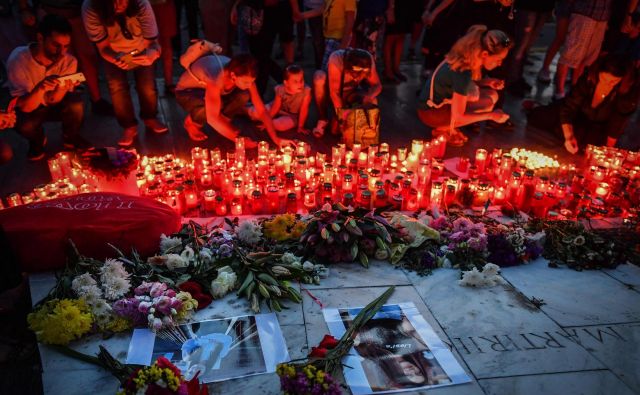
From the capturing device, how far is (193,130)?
192 inches

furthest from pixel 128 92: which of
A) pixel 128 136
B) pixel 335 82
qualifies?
pixel 335 82

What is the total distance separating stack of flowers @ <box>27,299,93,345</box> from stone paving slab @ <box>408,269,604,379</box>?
5.81 feet

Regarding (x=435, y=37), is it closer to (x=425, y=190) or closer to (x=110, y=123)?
(x=425, y=190)

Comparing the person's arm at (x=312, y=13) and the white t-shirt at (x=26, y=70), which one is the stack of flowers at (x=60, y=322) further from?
the person's arm at (x=312, y=13)

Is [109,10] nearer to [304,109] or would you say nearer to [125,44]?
[125,44]

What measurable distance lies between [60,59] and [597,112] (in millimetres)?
4980

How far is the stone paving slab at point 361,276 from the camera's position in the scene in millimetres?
2816

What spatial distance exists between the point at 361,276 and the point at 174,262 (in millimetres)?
1087

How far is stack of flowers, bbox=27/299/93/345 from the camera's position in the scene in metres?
2.24

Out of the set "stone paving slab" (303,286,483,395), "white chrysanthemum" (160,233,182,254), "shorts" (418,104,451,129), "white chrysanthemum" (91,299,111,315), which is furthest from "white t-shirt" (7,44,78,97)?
"shorts" (418,104,451,129)

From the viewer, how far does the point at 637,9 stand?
5.79 meters

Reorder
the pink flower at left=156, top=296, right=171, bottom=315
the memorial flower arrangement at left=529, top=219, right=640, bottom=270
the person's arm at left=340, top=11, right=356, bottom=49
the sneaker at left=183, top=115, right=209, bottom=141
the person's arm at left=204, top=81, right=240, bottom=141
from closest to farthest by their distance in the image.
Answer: the pink flower at left=156, top=296, right=171, bottom=315 → the memorial flower arrangement at left=529, top=219, right=640, bottom=270 → the person's arm at left=204, top=81, right=240, bottom=141 → the sneaker at left=183, top=115, right=209, bottom=141 → the person's arm at left=340, top=11, right=356, bottom=49

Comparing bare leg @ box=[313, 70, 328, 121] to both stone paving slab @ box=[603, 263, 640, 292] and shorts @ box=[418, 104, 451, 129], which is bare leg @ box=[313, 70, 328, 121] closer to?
shorts @ box=[418, 104, 451, 129]

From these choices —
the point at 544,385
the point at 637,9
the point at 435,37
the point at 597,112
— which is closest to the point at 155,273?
the point at 544,385
